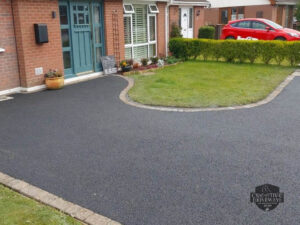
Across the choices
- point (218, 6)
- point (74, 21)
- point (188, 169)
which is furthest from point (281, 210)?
point (218, 6)

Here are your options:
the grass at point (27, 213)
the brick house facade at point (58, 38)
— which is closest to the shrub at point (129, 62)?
the brick house facade at point (58, 38)

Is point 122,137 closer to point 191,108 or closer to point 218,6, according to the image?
point 191,108

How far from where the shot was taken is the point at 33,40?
31.6 ft

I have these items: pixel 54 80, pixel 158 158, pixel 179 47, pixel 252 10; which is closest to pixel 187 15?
pixel 179 47

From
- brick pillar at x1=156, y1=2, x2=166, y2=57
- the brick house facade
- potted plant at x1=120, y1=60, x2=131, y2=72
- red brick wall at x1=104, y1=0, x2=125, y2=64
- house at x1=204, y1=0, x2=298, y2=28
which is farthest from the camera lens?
house at x1=204, y1=0, x2=298, y2=28

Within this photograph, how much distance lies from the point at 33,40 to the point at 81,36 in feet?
6.62

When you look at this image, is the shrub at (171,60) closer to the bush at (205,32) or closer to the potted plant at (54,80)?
the bush at (205,32)

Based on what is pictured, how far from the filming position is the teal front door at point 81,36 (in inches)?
433

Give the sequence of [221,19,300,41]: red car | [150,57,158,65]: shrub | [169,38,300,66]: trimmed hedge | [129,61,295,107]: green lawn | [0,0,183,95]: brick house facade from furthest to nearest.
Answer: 1. [221,19,300,41]: red car
2. [150,57,158,65]: shrub
3. [169,38,300,66]: trimmed hedge
4. [0,0,183,95]: brick house facade
5. [129,61,295,107]: green lawn

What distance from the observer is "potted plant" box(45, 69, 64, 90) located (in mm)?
9922

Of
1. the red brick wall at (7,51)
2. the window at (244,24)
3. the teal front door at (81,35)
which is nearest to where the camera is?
the red brick wall at (7,51)

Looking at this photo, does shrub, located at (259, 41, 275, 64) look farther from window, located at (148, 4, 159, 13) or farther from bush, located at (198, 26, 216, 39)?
bush, located at (198, 26, 216, 39)

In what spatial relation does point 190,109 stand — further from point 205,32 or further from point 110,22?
point 205,32

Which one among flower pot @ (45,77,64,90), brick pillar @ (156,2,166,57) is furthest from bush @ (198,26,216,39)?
flower pot @ (45,77,64,90)
